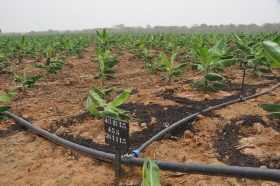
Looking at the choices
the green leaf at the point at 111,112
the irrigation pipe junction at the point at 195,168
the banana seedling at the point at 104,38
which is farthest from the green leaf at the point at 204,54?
the banana seedling at the point at 104,38

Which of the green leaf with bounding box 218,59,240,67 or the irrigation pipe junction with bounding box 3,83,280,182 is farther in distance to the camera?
the green leaf with bounding box 218,59,240,67

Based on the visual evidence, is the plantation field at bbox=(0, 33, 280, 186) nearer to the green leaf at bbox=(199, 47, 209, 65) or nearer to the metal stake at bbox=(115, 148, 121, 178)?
the metal stake at bbox=(115, 148, 121, 178)

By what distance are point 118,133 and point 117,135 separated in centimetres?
2

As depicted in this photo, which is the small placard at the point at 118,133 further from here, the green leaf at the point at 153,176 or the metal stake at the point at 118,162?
A: the green leaf at the point at 153,176

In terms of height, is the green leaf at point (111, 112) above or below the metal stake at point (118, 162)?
above

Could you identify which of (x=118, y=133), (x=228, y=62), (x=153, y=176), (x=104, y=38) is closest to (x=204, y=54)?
(x=228, y=62)

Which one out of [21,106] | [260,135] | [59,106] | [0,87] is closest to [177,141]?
Answer: [260,135]

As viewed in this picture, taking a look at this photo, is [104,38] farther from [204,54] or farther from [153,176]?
[153,176]

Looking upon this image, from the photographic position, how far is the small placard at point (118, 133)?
2.46 metres

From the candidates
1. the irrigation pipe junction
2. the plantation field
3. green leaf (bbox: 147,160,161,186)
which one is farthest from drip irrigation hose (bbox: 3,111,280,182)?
green leaf (bbox: 147,160,161,186)

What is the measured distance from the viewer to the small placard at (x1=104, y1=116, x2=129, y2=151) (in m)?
2.46

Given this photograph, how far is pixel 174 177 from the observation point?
2637mm

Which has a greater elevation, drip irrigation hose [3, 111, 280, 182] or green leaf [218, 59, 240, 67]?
green leaf [218, 59, 240, 67]

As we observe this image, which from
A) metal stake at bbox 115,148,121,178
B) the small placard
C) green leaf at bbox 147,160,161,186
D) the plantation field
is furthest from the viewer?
the plantation field
